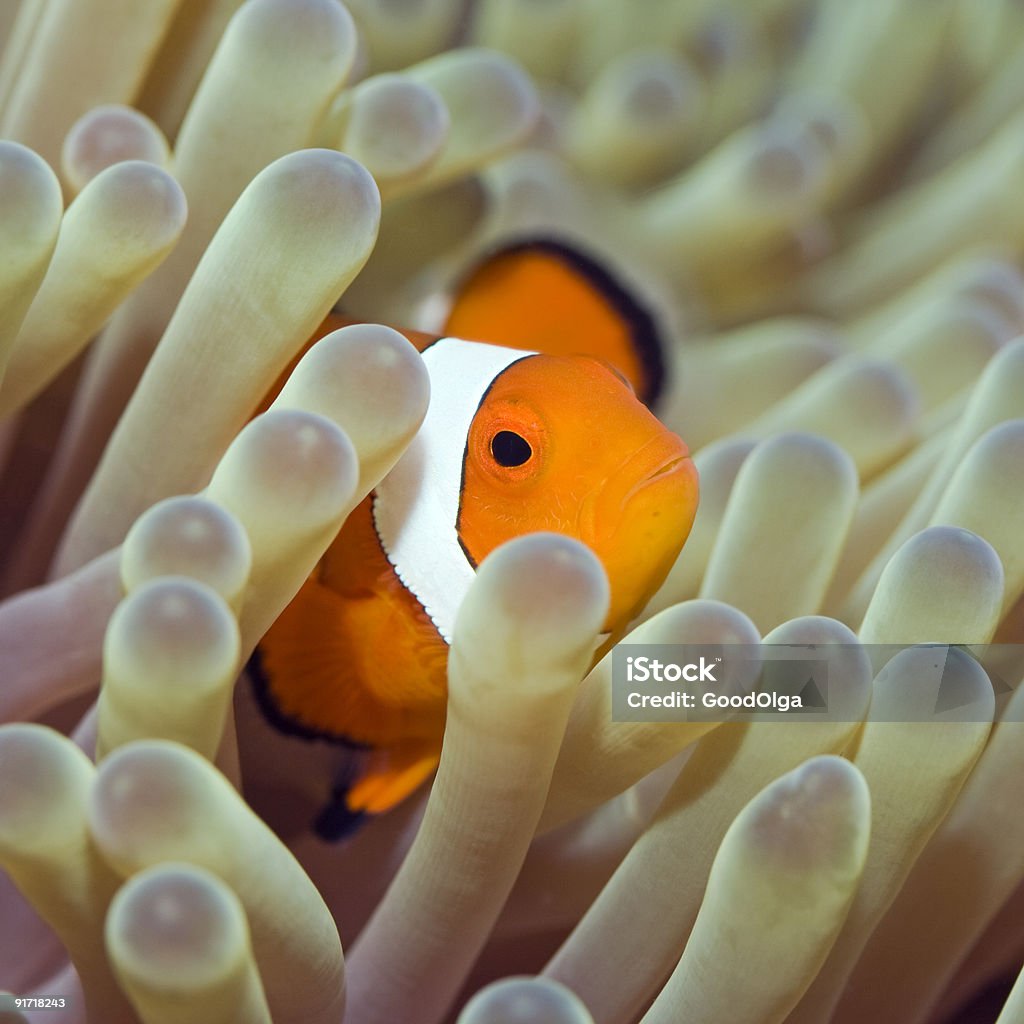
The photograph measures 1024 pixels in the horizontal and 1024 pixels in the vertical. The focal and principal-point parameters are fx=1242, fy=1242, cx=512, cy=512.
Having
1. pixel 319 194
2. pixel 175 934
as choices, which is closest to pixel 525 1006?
pixel 175 934

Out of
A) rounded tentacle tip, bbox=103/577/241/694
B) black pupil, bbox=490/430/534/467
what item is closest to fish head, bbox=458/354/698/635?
black pupil, bbox=490/430/534/467

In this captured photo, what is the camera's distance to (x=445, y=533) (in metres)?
0.76

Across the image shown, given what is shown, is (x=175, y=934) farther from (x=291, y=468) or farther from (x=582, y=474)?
(x=582, y=474)

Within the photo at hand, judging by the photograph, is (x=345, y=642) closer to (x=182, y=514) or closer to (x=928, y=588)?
(x=182, y=514)

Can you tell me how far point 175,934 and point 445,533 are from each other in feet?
1.11

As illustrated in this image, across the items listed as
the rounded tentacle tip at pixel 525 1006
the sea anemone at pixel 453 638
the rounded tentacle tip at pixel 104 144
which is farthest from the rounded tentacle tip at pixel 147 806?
the rounded tentacle tip at pixel 104 144

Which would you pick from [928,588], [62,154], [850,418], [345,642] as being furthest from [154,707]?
[850,418]

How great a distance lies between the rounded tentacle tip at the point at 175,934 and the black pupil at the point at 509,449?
13.2 inches

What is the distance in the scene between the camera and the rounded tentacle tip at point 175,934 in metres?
0.47

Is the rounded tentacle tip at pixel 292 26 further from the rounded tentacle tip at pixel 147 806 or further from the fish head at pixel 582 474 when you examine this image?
the rounded tentacle tip at pixel 147 806

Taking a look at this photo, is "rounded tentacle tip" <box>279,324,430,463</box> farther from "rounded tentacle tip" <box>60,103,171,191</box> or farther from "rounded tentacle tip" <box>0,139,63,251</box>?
"rounded tentacle tip" <box>60,103,171,191</box>

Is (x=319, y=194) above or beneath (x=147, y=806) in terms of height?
above

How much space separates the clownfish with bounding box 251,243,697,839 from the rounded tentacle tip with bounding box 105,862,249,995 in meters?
0.28

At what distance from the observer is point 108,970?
0.60 meters
